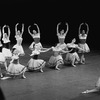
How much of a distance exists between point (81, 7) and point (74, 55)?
4.69 m

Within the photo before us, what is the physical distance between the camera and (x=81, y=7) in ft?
39.1

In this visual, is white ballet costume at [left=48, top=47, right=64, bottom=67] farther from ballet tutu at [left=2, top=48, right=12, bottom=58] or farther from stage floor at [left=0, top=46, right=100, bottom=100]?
ballet tutu at [left=2, top=48, right=12, bottom=58]

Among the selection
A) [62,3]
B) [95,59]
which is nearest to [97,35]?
[62,3]

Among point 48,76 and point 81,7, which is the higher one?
point 81,7

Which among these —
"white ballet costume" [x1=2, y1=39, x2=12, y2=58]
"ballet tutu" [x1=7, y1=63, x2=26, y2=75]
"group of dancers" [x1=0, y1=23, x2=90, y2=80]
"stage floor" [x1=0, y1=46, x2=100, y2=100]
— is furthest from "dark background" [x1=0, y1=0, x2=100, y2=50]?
"ballet tutu" [x1=7, y1=63, x2=26, y2=75]

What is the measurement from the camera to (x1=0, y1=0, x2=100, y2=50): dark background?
470 inches

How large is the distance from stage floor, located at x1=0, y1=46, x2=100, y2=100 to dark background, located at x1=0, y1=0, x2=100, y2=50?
462cm

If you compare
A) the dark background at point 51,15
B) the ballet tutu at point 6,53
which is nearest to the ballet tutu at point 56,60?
the ballet tutu at point 6,53

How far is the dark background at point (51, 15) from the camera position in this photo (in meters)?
11.9

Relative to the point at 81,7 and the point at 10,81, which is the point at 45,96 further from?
the point at 81,7

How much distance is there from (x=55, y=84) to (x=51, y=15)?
23.1 ft

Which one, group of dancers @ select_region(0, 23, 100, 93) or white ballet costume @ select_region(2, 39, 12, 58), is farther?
white ballet costume @ select_region(2, 39, 12, 58)

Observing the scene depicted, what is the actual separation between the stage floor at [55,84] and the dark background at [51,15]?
4.62 m

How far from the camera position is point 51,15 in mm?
12539
